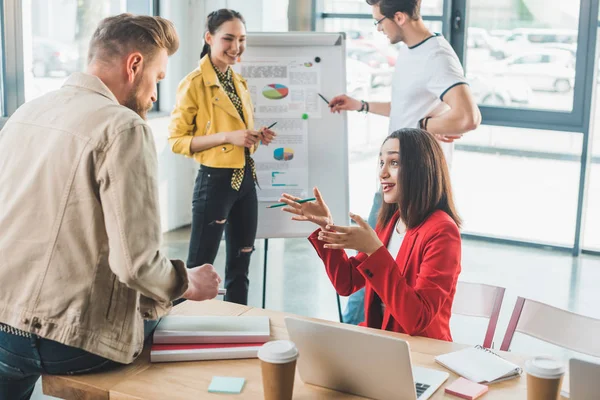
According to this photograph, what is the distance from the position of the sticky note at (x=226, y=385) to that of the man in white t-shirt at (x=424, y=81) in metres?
1.81

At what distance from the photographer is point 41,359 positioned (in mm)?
1815

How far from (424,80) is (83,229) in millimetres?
1955

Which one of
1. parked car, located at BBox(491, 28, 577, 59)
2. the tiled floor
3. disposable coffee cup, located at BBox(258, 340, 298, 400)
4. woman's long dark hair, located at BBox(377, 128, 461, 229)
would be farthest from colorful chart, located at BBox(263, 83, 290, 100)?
disposable coffee cup, located at BBox(258, 340, 298, 400)

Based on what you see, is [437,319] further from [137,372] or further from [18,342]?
[18,342]

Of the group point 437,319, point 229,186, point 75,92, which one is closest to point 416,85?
point 229,186

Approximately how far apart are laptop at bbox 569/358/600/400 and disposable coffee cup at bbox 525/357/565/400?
3 centimetres

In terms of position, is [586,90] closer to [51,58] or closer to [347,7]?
[347,7]

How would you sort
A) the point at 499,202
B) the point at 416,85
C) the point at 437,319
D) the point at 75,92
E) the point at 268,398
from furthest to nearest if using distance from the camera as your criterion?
the point at 499,202 < the point at 416,85 < the point at 437,319 < the point at 75,92 < the point at 268,398

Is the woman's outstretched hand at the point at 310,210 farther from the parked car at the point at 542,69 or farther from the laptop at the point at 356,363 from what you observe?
the parked car at the point at 542,69

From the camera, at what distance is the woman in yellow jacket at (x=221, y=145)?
3621 mm

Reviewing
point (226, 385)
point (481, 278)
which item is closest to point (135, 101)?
point (226, 385)

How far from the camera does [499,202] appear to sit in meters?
6.04

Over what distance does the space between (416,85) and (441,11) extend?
9.09ft

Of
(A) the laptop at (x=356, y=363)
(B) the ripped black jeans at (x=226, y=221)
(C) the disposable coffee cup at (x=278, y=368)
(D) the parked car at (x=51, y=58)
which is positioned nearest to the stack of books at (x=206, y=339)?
(A) the laptop at (x=356, y=363)
